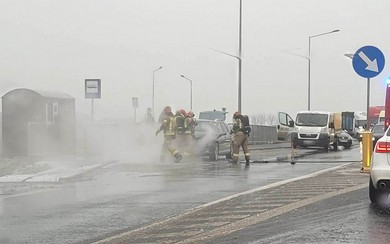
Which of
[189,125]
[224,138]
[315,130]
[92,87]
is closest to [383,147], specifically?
[189,125]

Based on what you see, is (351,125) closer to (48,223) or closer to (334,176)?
(334,176)

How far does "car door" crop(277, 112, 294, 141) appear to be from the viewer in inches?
1604

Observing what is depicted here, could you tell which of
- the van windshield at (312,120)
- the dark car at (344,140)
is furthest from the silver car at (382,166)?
the dark car at (344,140)

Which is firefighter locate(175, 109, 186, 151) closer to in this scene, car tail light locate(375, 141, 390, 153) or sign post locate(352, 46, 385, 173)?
sign post locate(352, 46, 385, 173)

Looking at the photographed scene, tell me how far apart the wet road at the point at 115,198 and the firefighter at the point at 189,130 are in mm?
3195

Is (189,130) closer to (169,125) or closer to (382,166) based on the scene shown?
(169,125)

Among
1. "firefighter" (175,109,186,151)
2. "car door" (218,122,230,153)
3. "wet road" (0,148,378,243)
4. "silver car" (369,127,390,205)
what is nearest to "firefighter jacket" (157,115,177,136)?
"firefighter" (175,109,186,151)

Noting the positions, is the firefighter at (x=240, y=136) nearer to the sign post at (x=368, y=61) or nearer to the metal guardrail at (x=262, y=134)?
the sign post at (x=368, y=61)

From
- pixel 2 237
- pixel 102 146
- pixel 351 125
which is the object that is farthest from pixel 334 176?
pixel 351 125

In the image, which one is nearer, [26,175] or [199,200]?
[199,200]

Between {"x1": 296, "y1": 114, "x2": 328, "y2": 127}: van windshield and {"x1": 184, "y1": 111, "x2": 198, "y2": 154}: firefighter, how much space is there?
10.9 meters

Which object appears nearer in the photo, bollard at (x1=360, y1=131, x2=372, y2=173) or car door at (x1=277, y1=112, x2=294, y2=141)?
bollard at (x1=360, y1=131, x2=372, y2=173)

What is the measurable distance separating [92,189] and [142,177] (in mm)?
2615

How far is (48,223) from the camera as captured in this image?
870 cm
